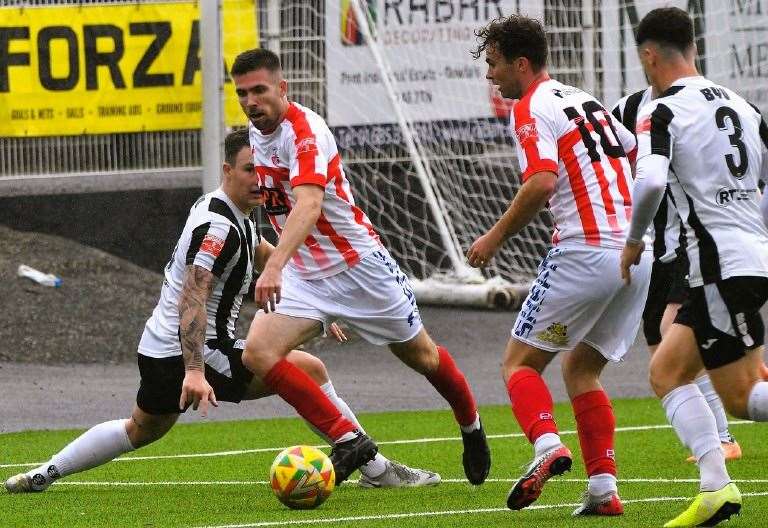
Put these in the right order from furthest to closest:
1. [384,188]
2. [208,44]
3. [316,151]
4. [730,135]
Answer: [384,188]
[208,44]
[316,151]
[730,135]

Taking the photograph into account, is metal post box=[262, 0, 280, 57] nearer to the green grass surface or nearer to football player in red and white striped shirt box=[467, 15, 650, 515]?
the green grass surface

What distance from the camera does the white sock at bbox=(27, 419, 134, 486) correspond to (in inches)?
307

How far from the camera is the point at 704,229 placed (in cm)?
632

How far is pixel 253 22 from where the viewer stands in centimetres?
1647

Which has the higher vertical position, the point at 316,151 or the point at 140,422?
the point at 316,151

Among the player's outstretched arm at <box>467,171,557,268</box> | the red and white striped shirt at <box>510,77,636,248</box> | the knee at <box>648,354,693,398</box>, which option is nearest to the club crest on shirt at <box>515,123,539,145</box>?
the red and white striped shirt at <box>510,77,636,248</box>

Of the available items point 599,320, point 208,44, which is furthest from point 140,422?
point 208,44

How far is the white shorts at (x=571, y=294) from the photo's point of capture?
674 cm

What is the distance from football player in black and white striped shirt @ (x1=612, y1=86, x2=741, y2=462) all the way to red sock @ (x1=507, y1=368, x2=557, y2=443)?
59.3 inches

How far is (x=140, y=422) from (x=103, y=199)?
35.1ft

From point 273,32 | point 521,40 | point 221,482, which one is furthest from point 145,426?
point 273,32

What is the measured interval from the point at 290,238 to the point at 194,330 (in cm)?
62

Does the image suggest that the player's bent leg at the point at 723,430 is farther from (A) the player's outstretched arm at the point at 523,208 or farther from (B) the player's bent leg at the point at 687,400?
(A) the player's outstretched arm at the point at 523,208

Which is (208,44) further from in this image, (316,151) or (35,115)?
(316,151)
